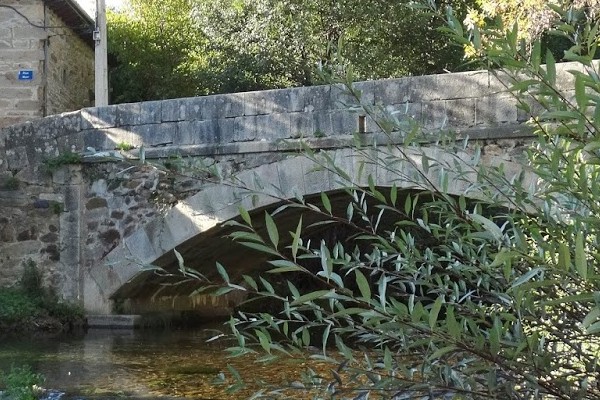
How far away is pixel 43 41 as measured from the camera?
1149 cm

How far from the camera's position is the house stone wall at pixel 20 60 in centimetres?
1132

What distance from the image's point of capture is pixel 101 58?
11180 mm

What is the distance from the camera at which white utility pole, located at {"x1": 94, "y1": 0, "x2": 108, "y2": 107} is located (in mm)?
10797

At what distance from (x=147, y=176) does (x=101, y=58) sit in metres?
3.51

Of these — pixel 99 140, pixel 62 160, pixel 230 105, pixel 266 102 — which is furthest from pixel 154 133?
pixel 266 102

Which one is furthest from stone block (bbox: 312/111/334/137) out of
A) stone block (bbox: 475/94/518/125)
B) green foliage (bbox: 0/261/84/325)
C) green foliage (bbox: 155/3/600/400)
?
green foliage (bbox: 155/3/600/400)

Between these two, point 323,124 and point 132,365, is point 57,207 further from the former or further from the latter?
point 323,124

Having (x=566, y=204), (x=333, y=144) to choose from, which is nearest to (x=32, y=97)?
(x=333, y=144)

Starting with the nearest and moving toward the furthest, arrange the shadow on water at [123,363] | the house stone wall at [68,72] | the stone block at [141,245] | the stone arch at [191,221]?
the shadow on water at [123,363], the stone arch at [191,221], the stone block at [141,245], the house stone wall at [68,72]

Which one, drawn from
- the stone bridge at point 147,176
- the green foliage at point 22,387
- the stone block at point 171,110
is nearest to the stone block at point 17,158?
the stone bridge at point 147,176

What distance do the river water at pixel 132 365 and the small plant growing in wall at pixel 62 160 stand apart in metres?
1.55

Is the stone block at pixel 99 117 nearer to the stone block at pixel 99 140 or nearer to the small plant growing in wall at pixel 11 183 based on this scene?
the stone block at pixel 99 140

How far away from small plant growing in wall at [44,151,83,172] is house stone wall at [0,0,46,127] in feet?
10.3

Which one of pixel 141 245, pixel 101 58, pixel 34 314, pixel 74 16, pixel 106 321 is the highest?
pixel 74 16
